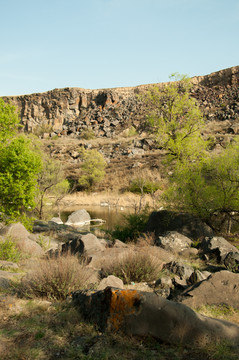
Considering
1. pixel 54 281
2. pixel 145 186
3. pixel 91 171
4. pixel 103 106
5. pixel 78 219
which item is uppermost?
pixel 103 106

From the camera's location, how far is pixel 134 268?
A: 6.55 meters

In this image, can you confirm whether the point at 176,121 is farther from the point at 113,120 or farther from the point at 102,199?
the point at 113,120

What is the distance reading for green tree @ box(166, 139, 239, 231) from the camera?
13.0 meters

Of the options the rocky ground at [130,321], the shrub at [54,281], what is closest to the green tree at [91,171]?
the shrub at [54,281]

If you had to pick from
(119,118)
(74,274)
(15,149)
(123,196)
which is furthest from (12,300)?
(119,118)

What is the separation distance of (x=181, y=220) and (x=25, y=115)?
8697 centimetres

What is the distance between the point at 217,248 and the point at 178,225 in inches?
142

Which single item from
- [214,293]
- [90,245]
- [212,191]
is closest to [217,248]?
[212,191]

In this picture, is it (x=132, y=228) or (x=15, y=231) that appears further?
(x=132, y=228)

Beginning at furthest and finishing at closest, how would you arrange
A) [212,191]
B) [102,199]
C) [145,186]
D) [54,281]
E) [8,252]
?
[102,199] → [145,186] → [212,191] → [8,252] → [54,281]

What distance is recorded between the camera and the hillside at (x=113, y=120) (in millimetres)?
49719

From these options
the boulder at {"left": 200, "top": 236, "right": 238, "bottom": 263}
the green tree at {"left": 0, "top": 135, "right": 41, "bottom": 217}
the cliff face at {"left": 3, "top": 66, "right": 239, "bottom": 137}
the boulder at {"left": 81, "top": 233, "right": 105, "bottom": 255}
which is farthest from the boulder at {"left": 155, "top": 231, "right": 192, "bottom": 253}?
the cliff face at {"left": 3, "top": 66, "right": 239, "bottom": 137}

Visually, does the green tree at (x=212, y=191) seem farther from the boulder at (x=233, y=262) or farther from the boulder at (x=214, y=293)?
the boulder at (x=214, y=293)

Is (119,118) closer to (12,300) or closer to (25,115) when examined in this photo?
(25,115)
